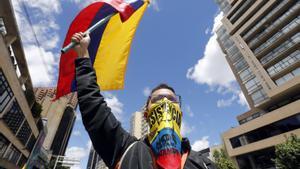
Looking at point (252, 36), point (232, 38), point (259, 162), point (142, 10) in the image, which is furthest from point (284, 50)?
point (142, 10)

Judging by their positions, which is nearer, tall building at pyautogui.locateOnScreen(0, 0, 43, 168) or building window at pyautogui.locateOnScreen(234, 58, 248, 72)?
tall building at pyautogui.locateOnScreen(0, 0, 43, 168)

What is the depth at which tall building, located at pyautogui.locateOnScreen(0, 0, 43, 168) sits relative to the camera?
17.0 meters

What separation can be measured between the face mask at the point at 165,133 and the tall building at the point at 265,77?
2463 centimetres

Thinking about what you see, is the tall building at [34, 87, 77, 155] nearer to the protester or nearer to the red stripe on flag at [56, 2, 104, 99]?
the red stripe on flag at [56, 2, 104, 99]

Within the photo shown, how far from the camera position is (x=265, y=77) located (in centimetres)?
2705

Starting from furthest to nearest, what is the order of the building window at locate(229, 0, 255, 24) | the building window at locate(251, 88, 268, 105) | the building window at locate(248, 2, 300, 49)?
the building window at locate(229, 0, 255, 24), the building window at locate(251, 88, 268, 105), the building window at locate(248, 2, 300, 49)

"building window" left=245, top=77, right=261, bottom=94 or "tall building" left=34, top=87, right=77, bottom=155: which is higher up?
"tall building" left=34, top=87, right=77, bottom=155

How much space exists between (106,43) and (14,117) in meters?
23.0

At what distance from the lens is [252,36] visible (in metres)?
32.4

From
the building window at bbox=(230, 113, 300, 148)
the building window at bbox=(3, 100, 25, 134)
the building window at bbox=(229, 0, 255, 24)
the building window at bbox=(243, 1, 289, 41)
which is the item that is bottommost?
the building window at bbox=(230, 113, 300, 148)

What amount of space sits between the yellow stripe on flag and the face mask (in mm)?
1891

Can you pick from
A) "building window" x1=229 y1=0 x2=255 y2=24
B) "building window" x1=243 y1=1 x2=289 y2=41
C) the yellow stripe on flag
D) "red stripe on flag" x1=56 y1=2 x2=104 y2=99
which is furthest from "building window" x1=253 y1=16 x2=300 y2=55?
"red stripe on flag" x1=56 y1=2 x2=104 y2=99

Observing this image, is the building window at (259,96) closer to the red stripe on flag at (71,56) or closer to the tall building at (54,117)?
the red stripe on flag at (71,56)

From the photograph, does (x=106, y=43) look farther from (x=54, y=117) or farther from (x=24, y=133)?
(x=54, y=117)
